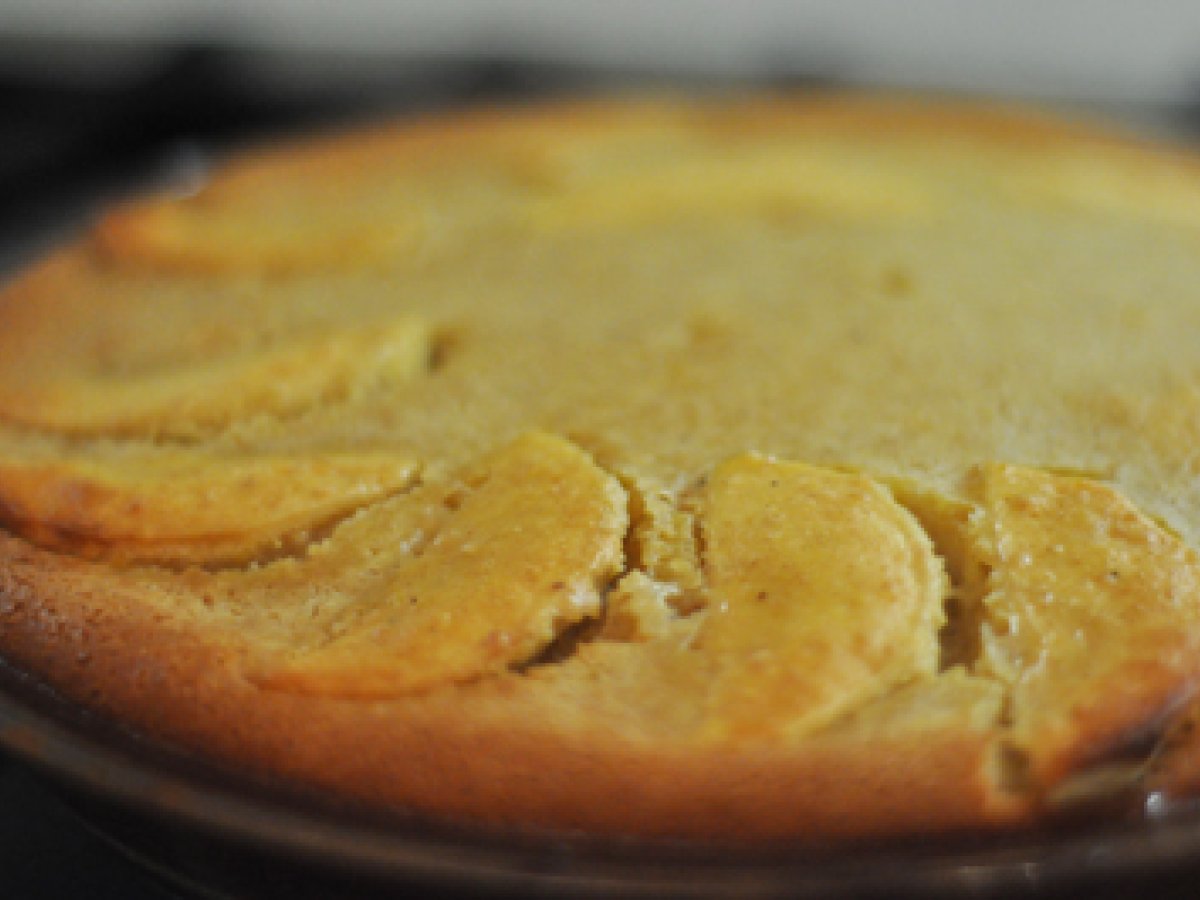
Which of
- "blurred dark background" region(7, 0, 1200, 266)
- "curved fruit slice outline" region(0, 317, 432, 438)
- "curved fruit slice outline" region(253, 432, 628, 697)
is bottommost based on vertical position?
"curved fruit slice outline" region(253, 432, 628, 697)

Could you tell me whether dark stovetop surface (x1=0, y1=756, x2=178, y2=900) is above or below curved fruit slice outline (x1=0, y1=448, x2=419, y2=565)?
below

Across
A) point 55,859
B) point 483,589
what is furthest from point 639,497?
point 55,859

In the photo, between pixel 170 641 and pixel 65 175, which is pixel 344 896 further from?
pixel 65 175

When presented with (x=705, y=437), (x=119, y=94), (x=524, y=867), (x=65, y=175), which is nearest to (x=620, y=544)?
(x=705, y=437)

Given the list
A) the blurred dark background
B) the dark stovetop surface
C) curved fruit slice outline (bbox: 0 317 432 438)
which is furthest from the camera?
the blurred dark background

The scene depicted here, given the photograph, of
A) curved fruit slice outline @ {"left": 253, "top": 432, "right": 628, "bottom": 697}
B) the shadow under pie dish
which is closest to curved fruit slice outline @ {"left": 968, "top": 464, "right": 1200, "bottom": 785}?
the shadow under pie dish

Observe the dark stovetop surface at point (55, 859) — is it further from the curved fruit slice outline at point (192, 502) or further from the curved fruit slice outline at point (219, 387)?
the curved fruit slice outline at point (219, 387)

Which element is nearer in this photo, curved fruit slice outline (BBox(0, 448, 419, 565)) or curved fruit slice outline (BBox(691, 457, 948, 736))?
curved fruit slice outline (BBox(691, 457, 948, 736))

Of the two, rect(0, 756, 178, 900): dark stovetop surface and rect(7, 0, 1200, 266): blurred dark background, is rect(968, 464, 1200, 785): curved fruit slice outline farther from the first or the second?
rect(7, 0, 1200, 266): blurred dark background

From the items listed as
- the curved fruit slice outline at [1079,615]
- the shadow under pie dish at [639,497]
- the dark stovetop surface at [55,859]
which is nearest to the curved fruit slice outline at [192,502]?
the shadow under pie dish at [639,497]
